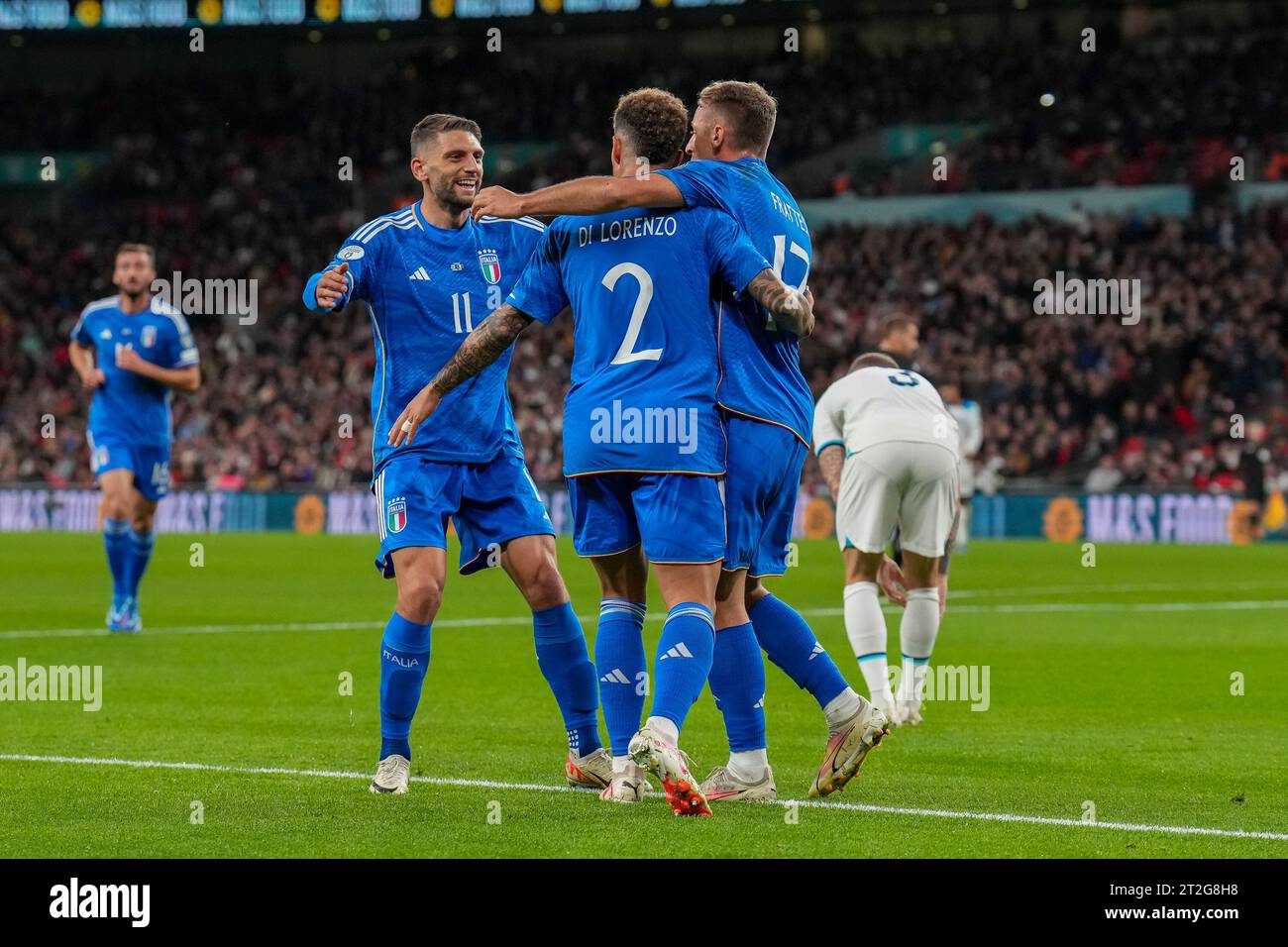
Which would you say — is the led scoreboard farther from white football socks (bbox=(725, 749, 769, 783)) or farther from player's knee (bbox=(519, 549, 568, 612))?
white football socks (bbox=(725, 749, 769, 783))

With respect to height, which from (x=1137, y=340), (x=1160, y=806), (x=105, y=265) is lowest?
(x=1160, y=806)

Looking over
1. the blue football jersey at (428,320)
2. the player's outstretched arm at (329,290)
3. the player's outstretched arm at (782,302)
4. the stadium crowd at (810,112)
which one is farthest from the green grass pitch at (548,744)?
the stadium crowd at (810,112)

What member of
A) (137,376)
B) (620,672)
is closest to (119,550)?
(137,376)

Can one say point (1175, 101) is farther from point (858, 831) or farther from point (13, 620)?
point (858, 831)

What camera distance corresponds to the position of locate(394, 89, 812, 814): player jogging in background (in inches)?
236

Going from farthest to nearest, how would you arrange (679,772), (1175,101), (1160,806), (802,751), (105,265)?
(105,265), (1175,101), (802,751), (1160,806), (679,772)

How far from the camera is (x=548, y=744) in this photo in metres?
7.99

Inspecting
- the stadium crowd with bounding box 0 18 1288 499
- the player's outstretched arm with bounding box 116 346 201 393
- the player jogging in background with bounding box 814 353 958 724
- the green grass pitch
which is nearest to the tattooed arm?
the player jogging in background with bounding box 814 353 958 724

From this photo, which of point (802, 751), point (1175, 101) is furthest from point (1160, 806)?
point (1175, 101)

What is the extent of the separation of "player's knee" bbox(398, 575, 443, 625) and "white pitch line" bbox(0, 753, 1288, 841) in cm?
64

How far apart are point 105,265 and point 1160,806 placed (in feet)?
129

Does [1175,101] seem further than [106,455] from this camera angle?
Yes

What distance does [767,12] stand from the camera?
42.8 metres

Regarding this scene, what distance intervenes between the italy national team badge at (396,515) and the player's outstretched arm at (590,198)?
4.08 feet
